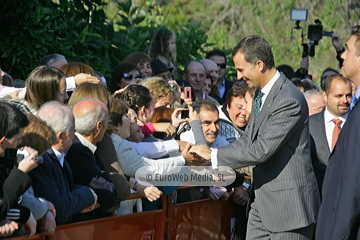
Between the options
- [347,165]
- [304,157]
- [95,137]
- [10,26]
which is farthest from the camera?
[10,26]

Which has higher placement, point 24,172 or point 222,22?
point 24,172

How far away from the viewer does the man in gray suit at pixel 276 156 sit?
15.3 ft

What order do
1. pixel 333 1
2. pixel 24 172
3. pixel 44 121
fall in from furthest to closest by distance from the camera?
1. pixel 333 1
2. pixel 44 121
3. pixel 24 172

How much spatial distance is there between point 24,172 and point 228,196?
287cm

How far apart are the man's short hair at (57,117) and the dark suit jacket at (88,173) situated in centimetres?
26

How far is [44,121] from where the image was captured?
12.5 ft

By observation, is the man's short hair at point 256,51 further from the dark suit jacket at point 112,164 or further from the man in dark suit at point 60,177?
the man in dark suit at point 60,177

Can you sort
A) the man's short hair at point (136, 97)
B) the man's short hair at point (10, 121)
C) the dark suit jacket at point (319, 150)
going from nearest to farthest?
the man's short hair at point (10, 121)
the man's short hair at point (136, 97)
the dark suit jacket at point (319, 150)

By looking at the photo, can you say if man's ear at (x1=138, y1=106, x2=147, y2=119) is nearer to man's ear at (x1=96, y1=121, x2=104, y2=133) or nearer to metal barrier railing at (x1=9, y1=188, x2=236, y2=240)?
metal barrier railing at (x1=9, y1=188, x2=236, y2=240)

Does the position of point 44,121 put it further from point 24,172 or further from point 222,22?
point 222,22

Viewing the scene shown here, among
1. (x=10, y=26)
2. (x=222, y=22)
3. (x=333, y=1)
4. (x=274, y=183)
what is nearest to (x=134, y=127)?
(x=274, y=183)

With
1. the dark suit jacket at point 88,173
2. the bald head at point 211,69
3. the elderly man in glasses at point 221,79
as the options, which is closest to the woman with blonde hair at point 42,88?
the dark suit jacket at point 88,173

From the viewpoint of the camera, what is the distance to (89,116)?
14.2 feet

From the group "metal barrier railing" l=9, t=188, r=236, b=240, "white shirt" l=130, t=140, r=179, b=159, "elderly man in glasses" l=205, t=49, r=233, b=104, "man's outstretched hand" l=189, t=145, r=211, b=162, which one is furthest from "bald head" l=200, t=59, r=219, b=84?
"man's outstretched hand" l=189, t=145, r=211, b=162
